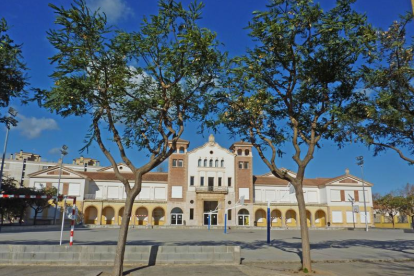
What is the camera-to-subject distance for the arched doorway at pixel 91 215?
50938mm

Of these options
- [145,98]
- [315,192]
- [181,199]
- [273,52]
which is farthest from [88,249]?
[315,192]

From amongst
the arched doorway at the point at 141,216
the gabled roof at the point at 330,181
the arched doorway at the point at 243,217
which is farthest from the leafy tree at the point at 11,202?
the gabled roof at the point at 330,181

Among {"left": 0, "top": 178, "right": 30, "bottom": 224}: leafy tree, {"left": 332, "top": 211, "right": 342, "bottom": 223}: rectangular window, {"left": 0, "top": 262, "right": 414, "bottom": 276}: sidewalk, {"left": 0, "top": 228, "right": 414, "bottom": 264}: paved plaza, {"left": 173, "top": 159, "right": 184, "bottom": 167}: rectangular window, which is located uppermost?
{"left": 173, "top": 159, "right": 184, "bottom": 167}: rectangular window

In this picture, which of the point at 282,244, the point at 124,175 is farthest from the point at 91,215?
the point at 282,244

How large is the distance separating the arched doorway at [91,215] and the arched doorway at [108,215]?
1.19 metres

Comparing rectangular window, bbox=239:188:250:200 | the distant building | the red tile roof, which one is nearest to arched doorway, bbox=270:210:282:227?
rectangular window, bbox=239:188:250:200

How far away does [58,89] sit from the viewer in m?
8.43

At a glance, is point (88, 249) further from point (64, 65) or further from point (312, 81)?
point (312, 81)

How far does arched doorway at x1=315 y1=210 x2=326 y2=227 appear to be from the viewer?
55.1m

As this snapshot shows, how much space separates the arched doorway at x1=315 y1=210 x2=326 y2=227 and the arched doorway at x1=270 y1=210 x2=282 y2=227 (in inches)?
254

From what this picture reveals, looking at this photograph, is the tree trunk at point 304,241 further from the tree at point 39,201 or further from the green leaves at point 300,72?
the tree at point 39,201

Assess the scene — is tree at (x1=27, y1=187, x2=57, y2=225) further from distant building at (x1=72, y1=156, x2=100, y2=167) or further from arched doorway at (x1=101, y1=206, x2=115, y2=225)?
distant building at (x1=72, y1=156, x2=100, y2=167)

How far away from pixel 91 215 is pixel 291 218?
32280mm

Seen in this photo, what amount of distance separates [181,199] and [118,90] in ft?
146
